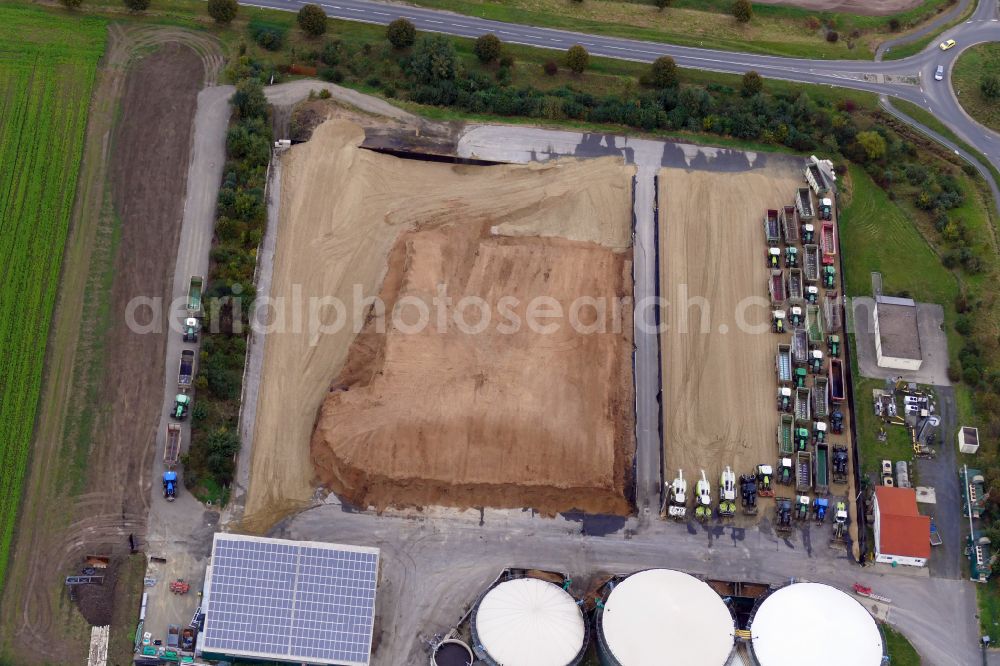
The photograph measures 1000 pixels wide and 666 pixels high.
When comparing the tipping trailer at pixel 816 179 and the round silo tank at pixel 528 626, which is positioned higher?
the tipping trailer at pixel 816 179

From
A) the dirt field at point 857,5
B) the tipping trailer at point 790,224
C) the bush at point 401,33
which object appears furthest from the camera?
the dirt field at point 857,5

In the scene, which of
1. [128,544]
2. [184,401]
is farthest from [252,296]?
[128,544]

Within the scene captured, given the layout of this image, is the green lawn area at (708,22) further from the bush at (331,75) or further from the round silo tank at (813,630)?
the round silo tank at (813,630)

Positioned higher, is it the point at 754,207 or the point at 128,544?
the point at 754,207

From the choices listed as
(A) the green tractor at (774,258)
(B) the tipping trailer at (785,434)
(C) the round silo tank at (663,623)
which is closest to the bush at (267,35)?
(A) the green tractor at (774,258)

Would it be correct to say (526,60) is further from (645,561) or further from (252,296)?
(645,561)

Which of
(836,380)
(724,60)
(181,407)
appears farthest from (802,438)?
(181,407)

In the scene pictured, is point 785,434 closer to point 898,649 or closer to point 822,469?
point 822,469
